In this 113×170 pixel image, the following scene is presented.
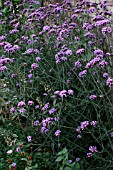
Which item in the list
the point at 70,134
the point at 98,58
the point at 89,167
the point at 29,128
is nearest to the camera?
the point at 98,58

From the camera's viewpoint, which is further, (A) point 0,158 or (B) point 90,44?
(B) point 90,44

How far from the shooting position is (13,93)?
3070 mm

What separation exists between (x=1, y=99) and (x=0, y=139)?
1.20 feet

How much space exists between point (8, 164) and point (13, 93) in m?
0.64

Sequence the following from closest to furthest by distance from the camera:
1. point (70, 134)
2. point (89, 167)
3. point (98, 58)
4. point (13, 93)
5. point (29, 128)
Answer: point (98, 58)
point (89, 167)
point (70, 134)
point (29, 128)
point (13, 93)

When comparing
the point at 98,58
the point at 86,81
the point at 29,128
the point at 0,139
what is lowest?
the point at 0,139

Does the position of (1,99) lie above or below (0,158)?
above

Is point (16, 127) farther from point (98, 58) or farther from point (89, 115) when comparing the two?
point (98, 58)

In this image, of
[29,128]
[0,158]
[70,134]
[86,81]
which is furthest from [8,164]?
[86,81]

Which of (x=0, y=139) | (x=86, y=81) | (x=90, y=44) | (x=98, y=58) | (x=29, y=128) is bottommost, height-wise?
(x=0, y=139)

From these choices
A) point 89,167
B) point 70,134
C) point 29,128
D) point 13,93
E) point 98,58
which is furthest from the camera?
point 13,93

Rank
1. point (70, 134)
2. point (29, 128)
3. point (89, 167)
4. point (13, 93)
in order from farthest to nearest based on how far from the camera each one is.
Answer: point (13, 93), point (29, 128), point (70, 134), point (89, 167)

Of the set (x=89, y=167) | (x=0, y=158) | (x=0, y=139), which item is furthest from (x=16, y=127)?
(x=89, y=167)

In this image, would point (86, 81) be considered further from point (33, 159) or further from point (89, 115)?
point (33, 159)
